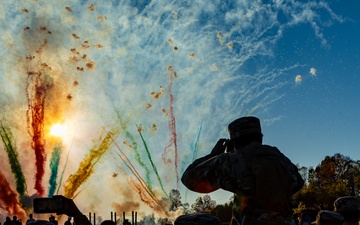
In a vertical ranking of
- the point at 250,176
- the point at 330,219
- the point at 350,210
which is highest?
the point at 250,176

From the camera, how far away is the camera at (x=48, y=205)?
515cm

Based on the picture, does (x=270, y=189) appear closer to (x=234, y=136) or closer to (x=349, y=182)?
(x=234, y=136)

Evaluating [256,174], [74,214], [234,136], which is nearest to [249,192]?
[256,174]

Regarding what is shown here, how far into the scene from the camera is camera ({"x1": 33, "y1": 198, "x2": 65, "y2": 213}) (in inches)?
203

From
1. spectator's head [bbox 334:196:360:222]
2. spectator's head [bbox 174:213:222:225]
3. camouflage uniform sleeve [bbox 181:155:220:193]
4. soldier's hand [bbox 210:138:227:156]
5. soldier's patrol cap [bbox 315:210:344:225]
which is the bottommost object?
spectator's head [bbox 174:213:222:225]

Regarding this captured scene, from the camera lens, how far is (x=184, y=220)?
5008 millimetres

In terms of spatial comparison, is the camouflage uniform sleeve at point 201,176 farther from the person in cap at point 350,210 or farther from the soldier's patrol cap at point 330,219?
the person in cap at point 350,210

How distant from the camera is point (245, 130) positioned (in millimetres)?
5609

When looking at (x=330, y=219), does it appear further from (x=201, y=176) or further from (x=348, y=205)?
(x=201, y=176)

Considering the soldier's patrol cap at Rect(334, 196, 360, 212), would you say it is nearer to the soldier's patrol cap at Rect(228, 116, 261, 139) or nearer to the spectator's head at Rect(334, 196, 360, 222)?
the spectator's head at Rect(334, 196, 360, 222)

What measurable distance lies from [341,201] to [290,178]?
1.68 meters

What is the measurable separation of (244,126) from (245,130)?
0.05 metres

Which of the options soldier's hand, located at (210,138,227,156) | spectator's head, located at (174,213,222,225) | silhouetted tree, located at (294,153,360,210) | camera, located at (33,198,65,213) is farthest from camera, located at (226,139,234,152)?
silhouetted tree, located at (294,153,360,210)

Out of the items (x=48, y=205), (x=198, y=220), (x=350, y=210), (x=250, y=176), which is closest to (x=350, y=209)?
(x=350, y=210)
